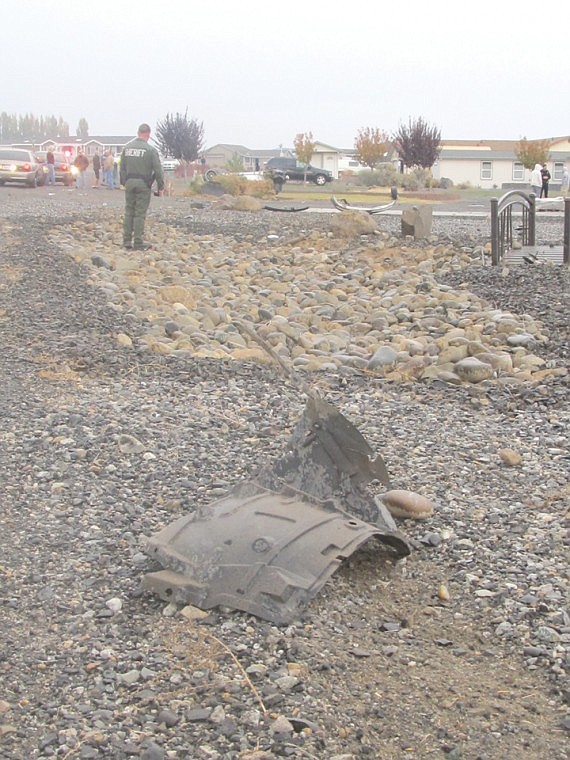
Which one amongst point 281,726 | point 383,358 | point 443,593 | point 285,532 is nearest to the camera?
point 281,726

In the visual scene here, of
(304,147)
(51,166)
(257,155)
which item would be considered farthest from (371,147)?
(257,155)

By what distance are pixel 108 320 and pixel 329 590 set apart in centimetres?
655

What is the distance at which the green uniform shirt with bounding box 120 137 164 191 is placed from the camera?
15439 millimetres

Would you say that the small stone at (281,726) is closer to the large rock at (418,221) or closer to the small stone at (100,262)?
the small stone at (100,262)

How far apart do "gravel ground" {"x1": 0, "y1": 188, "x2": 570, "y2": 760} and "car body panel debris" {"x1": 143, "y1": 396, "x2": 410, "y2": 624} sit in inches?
4.6

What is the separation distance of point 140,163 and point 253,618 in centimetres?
1259

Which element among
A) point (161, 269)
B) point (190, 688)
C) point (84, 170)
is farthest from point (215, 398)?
point (84, 170)

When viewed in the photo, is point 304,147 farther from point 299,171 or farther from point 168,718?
point 168,718

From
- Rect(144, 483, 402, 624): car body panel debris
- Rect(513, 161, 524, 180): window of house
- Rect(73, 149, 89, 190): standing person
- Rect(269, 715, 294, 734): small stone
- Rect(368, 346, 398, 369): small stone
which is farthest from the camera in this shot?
Rect(513, 161, 524, 180): window of house

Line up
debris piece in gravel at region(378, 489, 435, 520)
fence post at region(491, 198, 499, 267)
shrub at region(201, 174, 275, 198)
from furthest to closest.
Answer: shrub at region(201, 174, 275, 198), fence post at region(491, 198, 499, 267), debris piece in gravel at region(378, 489, 435, 520)

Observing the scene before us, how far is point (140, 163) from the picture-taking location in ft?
51.2

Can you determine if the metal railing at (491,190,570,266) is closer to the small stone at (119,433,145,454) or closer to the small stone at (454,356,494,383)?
the small stone at (454,356,494,383)

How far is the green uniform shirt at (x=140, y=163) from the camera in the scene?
15439 mm

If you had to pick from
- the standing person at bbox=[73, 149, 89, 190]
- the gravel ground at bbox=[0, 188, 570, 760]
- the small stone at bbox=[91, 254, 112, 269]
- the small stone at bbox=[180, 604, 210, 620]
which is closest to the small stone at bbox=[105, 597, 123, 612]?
the gravel ground at bbox=[0, 188, 570, 760]
